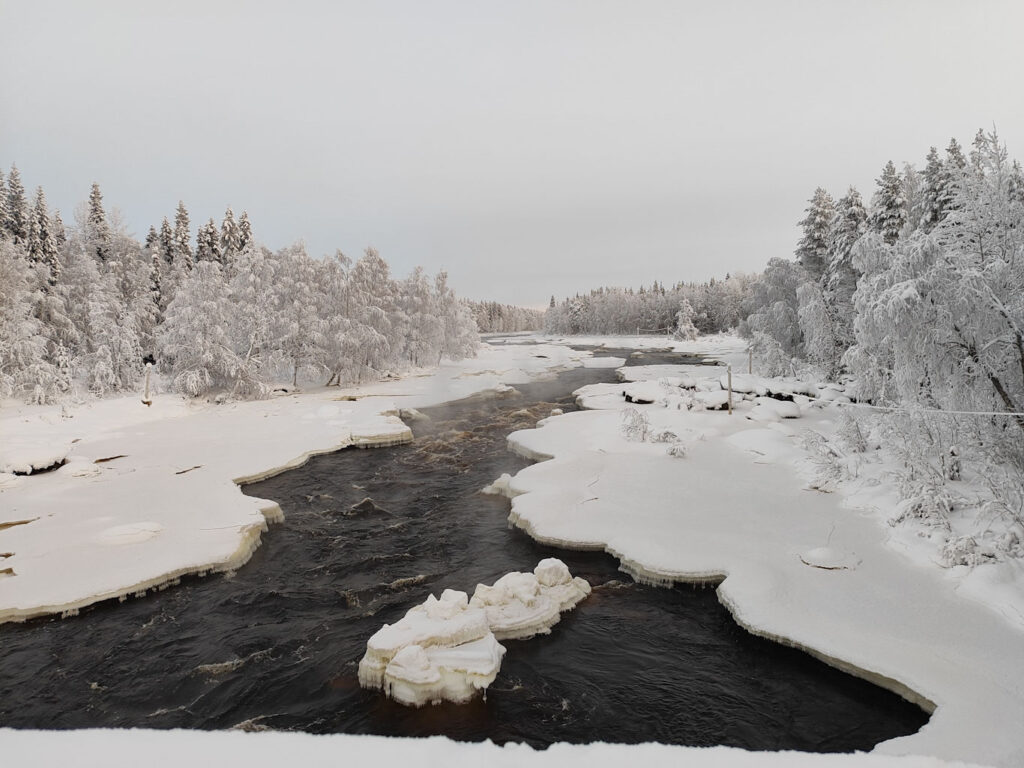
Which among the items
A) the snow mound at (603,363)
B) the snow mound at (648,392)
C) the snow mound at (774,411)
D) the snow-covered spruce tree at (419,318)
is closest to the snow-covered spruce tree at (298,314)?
the snow-covered spruce tree at (419,318)

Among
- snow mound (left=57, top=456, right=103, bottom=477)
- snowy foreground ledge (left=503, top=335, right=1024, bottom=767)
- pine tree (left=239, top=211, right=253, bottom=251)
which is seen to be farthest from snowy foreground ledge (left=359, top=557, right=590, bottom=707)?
pine tree (left=239, top=211, right=253, bottom=251)

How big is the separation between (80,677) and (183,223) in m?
57.4

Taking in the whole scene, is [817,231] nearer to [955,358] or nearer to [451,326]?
[955,358]

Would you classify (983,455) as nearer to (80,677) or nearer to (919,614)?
(919,614)

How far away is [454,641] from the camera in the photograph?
7.43m

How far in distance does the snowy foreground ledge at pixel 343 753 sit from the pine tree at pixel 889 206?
33.5 metres

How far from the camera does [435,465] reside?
742 inches

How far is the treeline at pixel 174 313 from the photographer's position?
101 ft

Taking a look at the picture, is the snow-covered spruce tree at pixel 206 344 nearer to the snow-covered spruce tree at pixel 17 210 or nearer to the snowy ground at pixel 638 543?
the snowy ground at pixel 638 543

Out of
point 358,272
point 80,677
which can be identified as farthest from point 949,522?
point 358,272

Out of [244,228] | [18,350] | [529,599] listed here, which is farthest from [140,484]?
[244,228]

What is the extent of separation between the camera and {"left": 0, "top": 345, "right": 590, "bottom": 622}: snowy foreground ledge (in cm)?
1007

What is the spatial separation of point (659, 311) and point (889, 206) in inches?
3684

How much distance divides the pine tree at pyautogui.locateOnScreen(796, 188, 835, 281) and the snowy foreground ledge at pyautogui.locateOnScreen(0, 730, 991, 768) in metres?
37.8
